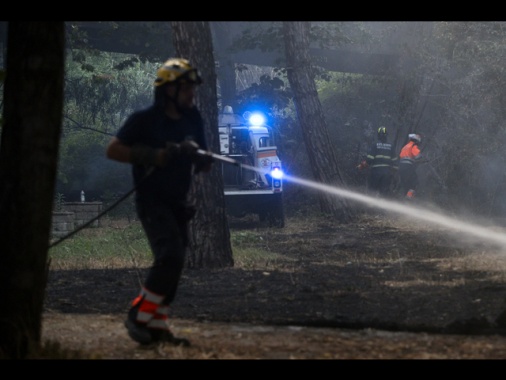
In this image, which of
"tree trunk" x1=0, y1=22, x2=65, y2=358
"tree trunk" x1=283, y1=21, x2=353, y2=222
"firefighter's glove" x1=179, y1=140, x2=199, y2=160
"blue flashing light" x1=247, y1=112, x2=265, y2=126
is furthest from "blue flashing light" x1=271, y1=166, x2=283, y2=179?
"tree trunk" x1=0, y1=22, x2=65, y2=358

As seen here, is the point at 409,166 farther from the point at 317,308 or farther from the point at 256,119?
the point at 317,308

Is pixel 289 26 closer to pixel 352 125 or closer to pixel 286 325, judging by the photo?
pixel 352 125

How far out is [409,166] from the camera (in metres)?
23.8

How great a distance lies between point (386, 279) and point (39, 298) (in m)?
5.71

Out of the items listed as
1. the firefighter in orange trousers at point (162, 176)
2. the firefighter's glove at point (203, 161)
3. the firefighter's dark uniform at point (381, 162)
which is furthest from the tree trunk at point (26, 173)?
the firefighter's dark uniform at point (381, 162)

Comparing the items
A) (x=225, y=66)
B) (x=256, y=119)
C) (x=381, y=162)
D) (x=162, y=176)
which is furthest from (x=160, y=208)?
(x=225, y=66)

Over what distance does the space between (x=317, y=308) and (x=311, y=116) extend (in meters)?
13.5

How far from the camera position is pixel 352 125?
32.6 meters

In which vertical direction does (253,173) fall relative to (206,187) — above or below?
above

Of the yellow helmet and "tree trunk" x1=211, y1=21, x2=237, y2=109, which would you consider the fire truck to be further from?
the yellow helmet

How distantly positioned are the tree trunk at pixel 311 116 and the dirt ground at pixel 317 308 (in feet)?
23.3

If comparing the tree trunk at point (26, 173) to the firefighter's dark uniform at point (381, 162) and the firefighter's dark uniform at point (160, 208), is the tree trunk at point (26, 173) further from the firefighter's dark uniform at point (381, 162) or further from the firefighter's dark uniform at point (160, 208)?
the firefighter's dark uniform at point (381, 162)

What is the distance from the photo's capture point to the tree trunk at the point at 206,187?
11.8m
